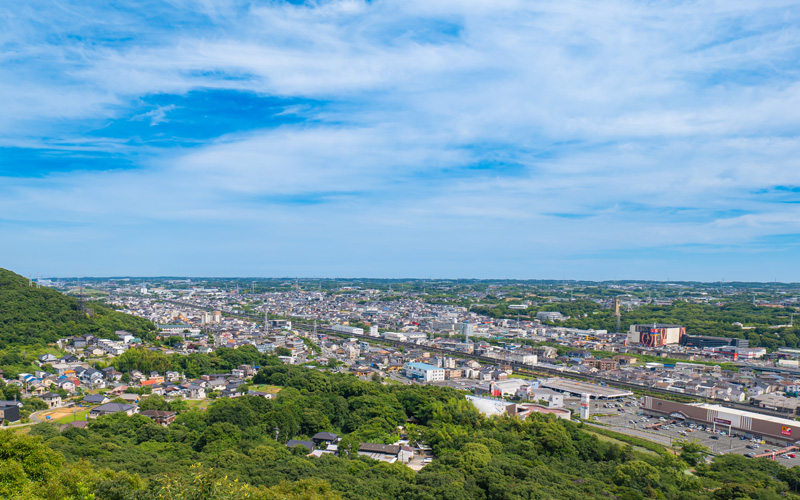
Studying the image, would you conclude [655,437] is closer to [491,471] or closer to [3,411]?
[491,471]

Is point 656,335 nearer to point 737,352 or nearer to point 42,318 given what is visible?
point 737,352

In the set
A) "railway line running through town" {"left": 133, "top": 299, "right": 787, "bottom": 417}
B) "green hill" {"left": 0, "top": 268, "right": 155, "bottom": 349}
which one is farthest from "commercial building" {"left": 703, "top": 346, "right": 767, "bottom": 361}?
"green hill" {"left": 0, "top": 268, "right": 155, "bottom": 349}

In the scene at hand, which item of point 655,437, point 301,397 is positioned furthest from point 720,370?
point 301,397

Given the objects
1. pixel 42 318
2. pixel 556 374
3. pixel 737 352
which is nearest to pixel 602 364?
pixel 556 374

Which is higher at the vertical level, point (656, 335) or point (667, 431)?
point (656, 335)

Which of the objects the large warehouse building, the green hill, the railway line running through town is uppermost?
the green hill

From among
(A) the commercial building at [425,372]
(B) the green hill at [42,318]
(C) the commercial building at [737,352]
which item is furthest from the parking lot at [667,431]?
(B) the green hill at [42,318]

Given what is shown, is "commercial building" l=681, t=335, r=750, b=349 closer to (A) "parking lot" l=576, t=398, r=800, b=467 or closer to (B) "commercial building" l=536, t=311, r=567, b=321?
(B) "commercial building" l=536, t=311, r=567, b=321
